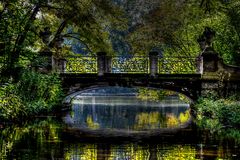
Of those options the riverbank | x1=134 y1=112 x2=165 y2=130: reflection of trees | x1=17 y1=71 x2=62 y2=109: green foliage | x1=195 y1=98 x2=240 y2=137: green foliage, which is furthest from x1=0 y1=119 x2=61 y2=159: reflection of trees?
x1=195 y1=98 x2=240 y2=137: green foliage

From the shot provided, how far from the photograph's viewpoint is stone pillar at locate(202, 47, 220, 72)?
25.6 meters

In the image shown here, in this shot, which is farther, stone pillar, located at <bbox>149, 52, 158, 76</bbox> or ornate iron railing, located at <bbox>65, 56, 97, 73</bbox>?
ornate iron railing, located at <bbox>65, 56, 97, 73</bbox>

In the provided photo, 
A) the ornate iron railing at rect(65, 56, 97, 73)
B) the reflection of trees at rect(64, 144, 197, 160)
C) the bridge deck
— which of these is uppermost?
the ornate iron railing at rect(65, 56, 97, 73)

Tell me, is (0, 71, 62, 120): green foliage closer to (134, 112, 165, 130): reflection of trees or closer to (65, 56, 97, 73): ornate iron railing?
(65, 56, 97, 73): ornate iron railing

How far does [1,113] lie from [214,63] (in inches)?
513

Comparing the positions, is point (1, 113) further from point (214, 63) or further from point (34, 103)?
point (214, 63)

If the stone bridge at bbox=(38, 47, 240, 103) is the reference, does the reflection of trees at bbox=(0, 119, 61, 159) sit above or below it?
below

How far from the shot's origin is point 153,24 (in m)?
33.9

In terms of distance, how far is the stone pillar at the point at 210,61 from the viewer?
84.1 ft

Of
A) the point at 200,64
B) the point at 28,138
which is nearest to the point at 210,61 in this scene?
the point at 200,64

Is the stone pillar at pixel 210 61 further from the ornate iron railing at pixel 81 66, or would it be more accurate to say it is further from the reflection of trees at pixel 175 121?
the ornate iron railing at pixel 81 66

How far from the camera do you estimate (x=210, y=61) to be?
25766 millimetres

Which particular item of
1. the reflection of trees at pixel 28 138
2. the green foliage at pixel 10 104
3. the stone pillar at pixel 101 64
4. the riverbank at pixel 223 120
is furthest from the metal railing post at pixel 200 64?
the reflection of trees at pixel 28 138

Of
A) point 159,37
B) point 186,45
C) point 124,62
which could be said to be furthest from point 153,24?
point 124,62
